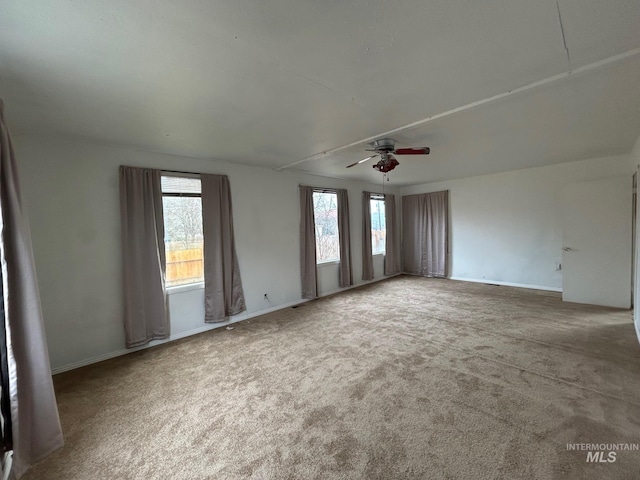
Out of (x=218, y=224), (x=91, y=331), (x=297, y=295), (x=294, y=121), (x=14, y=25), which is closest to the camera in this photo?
(x=14, y=25)

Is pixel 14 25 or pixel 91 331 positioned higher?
pixel 14 25

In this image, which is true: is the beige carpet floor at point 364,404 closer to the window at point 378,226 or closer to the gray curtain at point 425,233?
the gray curtain at point 425,233

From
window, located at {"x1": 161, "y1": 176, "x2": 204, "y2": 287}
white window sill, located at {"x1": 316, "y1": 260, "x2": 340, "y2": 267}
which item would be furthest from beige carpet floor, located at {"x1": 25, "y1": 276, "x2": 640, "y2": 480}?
white window sill, located at {"x1": 316, "y1": 260, "x2": 340, "y2": 267}

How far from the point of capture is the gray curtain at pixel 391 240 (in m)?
6.71

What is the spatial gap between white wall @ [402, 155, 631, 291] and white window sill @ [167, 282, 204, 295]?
5.57 meters

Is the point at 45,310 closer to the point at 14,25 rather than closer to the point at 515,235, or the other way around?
the point at 14,25

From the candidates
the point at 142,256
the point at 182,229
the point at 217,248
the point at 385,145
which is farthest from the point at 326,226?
the point at 142,256

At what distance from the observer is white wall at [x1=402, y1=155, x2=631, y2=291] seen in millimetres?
4809

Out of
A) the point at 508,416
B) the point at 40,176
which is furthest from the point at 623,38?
the point at 40,176

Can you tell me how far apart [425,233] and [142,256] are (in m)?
5.95

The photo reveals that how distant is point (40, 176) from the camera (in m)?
A: 2.64

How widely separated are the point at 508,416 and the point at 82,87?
147 inches

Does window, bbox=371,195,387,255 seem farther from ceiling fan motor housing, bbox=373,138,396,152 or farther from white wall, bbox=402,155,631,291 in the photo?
ceiling fan motor housing, bbox=373,138,396,152

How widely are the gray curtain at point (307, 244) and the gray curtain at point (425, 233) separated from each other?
3.23m
